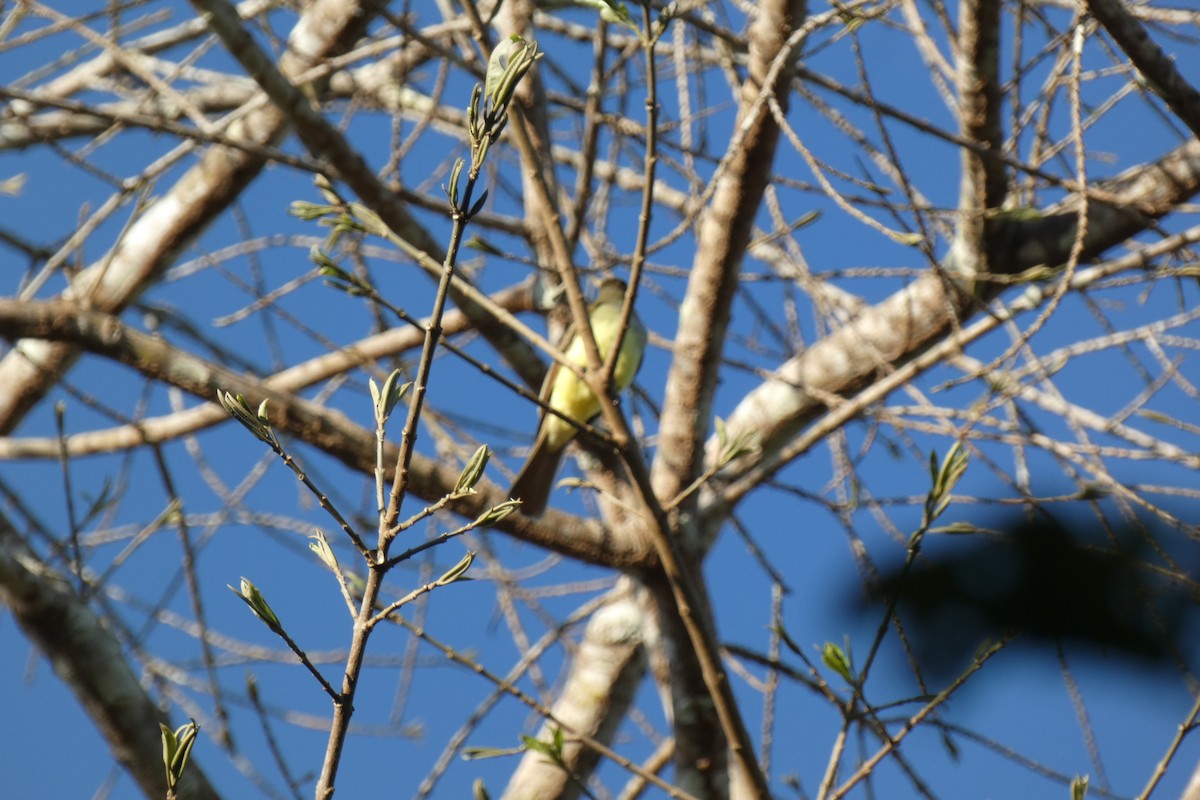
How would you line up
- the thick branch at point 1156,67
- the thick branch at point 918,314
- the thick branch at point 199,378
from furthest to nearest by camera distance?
the thick branch at point 918,314, the thick branch at point 199,378, the thick branch at point 1156,67

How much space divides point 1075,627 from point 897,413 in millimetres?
805

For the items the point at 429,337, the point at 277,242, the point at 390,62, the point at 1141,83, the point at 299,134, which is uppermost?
the point at 390,62

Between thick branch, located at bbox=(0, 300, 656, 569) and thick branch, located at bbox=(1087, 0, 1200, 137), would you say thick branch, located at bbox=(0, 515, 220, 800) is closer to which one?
thick branch, located at bbox=(0, 300, 656, 569)

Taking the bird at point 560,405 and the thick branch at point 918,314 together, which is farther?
the bird at point 560,405

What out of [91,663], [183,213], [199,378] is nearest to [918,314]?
[199,378]

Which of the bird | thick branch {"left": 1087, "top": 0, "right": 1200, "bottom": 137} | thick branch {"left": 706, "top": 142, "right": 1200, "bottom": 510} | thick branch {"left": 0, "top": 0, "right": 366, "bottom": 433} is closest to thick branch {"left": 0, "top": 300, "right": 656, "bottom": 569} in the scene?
the bird

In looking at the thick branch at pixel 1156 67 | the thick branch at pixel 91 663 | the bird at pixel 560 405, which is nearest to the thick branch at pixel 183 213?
the bird at pixel 560 405

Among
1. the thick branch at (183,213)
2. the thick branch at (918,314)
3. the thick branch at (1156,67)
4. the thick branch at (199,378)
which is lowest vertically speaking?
the thick branch at (1156,67)

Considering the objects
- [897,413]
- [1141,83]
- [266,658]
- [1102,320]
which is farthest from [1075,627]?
[266,658]

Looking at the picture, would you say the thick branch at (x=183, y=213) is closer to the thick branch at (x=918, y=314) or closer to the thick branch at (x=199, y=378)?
the thick branch at (x=199, y=378)

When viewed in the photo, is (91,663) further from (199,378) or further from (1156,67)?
(1156,67)

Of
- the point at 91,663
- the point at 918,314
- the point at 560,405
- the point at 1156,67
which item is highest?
the point at 560,405

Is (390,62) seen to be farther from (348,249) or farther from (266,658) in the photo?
(266,658)

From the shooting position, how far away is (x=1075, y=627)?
1.87 m
